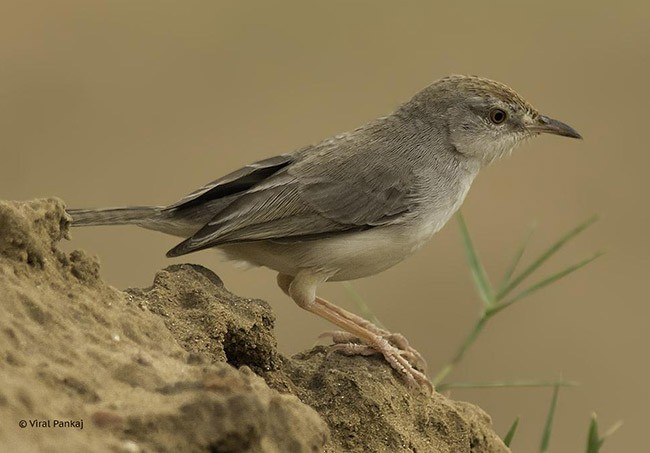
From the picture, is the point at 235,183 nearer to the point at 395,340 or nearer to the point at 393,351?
the point at 395,340

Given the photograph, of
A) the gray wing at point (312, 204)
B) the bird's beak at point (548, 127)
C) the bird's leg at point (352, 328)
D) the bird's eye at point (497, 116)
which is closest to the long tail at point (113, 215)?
the gray wing at point (312, 204)

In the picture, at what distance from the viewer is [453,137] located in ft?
23.9

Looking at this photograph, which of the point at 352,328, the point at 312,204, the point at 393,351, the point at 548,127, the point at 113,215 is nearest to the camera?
the point at 393,351

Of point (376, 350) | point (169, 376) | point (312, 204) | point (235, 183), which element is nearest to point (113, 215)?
point (235, 183)

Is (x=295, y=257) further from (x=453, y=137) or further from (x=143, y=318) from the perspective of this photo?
(x=143, y=318)

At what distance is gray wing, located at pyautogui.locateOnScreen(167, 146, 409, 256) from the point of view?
6.54 metres

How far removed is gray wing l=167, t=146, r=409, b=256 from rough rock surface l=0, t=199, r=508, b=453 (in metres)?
0.88

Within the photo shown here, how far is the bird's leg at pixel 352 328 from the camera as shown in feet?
19.0

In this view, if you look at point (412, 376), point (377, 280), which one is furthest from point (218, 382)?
point (377, 280)

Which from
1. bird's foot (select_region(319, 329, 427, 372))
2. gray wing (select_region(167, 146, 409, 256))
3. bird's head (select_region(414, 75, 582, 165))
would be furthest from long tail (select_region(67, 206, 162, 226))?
bird's head (select_region(414, 75, 582, 165))

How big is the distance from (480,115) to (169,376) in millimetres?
3801

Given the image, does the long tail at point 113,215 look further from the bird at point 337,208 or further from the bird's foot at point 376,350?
the bird's foot at point 376,350

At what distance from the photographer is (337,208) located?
677 centimetres

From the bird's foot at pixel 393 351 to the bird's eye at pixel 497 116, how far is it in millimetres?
Result: 1828
